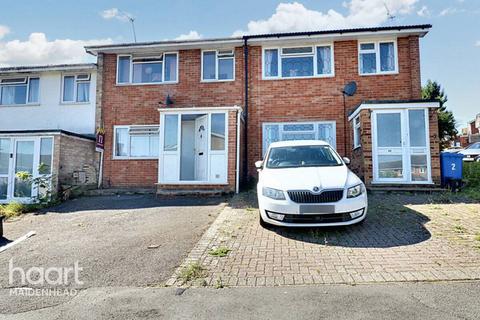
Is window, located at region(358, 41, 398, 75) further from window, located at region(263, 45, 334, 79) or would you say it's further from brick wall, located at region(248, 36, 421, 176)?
window, located at region(263, 45, 334, 79)

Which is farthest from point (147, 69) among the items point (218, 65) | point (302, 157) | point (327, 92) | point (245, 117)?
point (302, 157)

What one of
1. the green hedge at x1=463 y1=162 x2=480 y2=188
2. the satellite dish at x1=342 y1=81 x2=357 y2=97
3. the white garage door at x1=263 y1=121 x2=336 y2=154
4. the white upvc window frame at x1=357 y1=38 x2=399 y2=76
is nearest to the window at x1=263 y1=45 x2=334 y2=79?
the satellite dish at x1=342 y1=81 x2=357 y2=97

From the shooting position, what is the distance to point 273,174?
5.77 m

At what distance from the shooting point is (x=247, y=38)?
11664mm

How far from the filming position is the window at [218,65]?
12.2m

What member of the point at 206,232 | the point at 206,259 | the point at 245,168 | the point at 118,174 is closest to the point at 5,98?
the point at 118,174

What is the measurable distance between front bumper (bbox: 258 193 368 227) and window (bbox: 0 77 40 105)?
12.8m

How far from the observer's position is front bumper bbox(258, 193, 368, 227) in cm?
496

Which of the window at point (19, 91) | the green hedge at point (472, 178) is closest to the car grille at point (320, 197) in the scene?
the green hedge at point (472, 178)

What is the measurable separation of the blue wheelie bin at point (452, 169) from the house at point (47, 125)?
38.9 ft

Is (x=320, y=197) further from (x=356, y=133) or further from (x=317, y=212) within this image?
(x=356, y=133)

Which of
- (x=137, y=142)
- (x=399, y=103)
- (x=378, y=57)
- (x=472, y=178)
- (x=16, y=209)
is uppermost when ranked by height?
(x=378, y=57)

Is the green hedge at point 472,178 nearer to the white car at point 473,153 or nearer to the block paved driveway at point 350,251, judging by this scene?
the block paved driveway at point 350,251

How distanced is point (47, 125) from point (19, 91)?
2223mm
